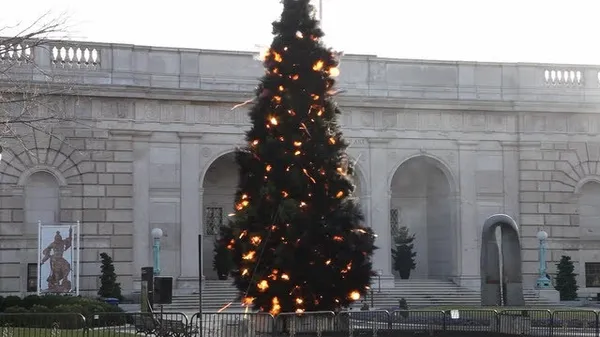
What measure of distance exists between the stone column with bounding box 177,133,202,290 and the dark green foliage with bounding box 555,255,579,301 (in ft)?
48.6

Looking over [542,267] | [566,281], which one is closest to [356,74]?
[542,267]

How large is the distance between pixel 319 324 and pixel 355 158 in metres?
23.2

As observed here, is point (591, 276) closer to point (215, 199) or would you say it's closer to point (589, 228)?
point (589, 228)

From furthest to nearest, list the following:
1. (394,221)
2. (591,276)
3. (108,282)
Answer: (394,221) → (591,276) → (108,282)

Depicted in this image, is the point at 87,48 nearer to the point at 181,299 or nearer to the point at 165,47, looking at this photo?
the point at 165,47

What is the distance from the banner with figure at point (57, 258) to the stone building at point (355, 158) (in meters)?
2.95

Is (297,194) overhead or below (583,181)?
below

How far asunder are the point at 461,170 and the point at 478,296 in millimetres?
5498

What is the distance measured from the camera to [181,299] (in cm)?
4625

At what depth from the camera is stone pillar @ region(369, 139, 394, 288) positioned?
163 ft

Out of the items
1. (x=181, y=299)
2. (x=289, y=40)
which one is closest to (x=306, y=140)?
(x=289, y=40)

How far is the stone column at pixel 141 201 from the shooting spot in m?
47.3

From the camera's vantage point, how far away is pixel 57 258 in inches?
1689

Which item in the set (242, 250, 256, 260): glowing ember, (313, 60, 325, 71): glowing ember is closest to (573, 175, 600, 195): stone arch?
(313, 60, 325, 71): glowing ember
